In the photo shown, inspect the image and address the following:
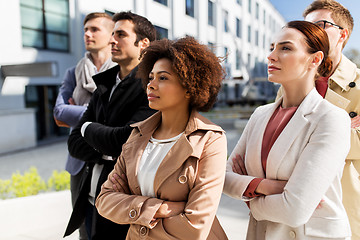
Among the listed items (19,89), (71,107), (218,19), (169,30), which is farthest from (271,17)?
(71,107)

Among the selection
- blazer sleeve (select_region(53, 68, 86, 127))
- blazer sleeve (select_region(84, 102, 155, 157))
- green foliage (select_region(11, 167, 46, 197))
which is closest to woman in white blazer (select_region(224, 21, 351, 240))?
blazer sleeve (select_region(84, 102, 155, 157))

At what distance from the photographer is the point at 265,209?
50.4 inches

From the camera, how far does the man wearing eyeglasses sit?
5.27 feet

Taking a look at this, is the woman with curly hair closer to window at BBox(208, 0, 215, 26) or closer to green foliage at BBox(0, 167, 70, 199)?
green foliage at BBox(0, 167, 70, 199)

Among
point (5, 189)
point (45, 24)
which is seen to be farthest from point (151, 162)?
point (45, 24)

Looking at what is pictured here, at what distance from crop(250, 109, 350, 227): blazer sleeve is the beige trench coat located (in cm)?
25

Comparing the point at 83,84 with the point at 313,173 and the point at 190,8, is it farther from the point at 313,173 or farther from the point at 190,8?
the point at 190,8

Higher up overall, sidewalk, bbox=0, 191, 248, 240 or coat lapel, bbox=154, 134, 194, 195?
coat lapel, bbox=154, 134, 194, 195

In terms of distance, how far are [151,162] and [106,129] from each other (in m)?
0.52

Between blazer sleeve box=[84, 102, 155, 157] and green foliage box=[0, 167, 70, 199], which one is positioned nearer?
blazer sleeve box=[84, 102, 155, 157]

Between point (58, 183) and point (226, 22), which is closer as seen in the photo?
point (58, 183)

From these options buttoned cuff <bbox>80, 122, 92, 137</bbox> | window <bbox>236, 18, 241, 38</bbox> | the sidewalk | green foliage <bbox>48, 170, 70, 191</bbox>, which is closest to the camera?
buttoned cuff <bbox>80, 122, 92, 137</bbox>

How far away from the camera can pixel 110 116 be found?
6.35 feet

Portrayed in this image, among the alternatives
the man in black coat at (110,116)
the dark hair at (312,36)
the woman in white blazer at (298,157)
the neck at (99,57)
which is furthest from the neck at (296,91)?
the neck at (99,57)
